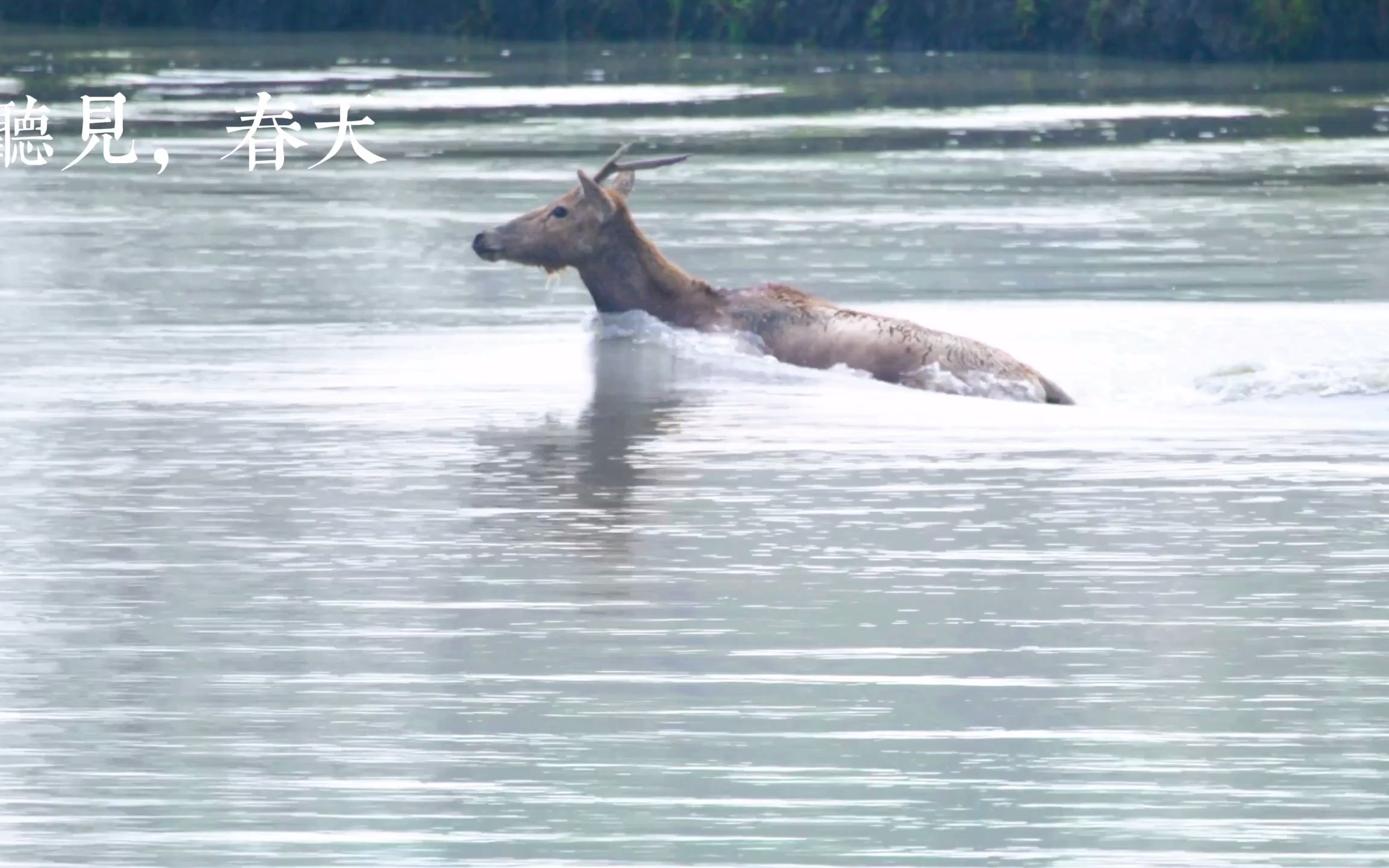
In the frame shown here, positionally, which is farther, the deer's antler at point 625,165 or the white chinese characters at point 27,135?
the white chinese characters at point 27,135

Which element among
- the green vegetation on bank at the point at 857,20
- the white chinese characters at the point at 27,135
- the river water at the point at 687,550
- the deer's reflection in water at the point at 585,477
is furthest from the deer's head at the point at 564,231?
the green vegetation on bank at the point at 857,20

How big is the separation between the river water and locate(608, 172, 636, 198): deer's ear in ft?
2.48

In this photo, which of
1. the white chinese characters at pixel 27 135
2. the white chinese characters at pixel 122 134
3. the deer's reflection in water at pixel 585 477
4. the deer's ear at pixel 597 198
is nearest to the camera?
the deer's reflection in water at pixel 585 477

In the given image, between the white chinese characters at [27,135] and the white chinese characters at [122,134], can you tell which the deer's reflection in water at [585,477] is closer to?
the white chinese characters at [122,134]

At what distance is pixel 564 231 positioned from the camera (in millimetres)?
15594

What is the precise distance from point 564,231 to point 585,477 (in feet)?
15.0

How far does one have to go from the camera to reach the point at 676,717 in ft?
24.0

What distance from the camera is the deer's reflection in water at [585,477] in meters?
9.72

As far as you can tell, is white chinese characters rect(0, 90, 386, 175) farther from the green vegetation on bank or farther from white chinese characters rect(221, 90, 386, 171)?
the green vegetation on bank

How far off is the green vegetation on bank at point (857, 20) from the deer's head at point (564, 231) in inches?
1352

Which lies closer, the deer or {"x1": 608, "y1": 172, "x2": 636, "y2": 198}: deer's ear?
the deer

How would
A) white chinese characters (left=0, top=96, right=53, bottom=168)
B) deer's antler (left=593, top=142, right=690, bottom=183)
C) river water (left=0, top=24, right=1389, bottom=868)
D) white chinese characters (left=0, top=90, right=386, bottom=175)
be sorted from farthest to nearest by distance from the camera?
white chinese characters (left=0, top=96, right=53, bottom=168)
white chinese characters (left=0, top=90, right=386, bottom=175)
deer's antler (left=593, top=142, right=690, bottom=183)
river water (left=0, top=24, right=1389, bottom=868)

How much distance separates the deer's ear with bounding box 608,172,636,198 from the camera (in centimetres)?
1580

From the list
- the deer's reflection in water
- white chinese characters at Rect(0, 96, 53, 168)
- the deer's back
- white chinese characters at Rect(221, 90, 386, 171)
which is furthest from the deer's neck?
white chinese characters at Rect(0, 96, 53, 168)
